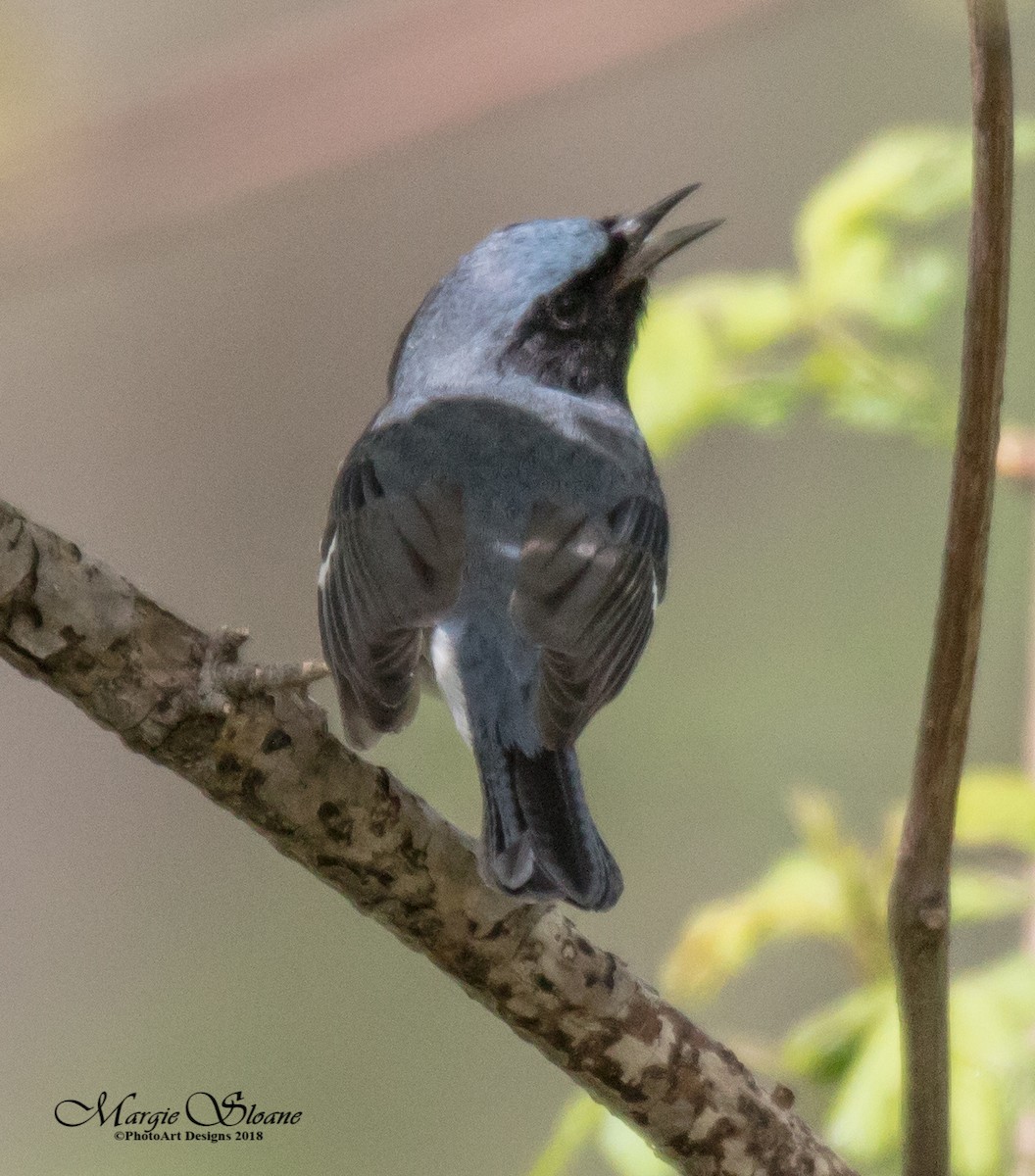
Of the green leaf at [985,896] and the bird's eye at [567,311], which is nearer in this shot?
the green leaf at [985,896]

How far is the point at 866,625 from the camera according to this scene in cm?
603

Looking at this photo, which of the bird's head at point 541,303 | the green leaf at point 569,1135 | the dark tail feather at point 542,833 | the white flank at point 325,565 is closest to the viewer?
the dark tail feather at point 542,833

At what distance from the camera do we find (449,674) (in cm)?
242

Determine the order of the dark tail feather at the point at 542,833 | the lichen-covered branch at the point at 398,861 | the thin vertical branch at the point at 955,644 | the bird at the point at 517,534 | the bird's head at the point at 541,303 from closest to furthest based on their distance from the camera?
1. the thin vertical branch at the point at 955,644
2. the lichen-covered branch at the point at 398,861
3. the dark tail feather at the point at 542,833
4. the bird at the point at 517,534
5. the bird's head at the point at 541,303

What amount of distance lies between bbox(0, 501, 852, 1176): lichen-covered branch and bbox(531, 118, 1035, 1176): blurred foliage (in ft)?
0.51

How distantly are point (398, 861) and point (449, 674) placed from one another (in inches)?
19.8

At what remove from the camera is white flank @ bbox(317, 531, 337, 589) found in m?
2.63

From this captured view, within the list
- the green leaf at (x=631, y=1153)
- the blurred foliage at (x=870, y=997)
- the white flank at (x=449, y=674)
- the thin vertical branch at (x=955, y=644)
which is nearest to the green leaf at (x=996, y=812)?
the blurred foliage at (x=870, y=997)

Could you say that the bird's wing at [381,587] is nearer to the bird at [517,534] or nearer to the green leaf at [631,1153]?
the bird at [517,534]

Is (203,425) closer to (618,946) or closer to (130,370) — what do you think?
(130,370)

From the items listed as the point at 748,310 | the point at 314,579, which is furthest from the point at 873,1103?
the point at 314,579

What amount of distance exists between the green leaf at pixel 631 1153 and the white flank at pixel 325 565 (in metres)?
0.95

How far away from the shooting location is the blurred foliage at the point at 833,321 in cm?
244

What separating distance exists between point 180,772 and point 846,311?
1459 mm
